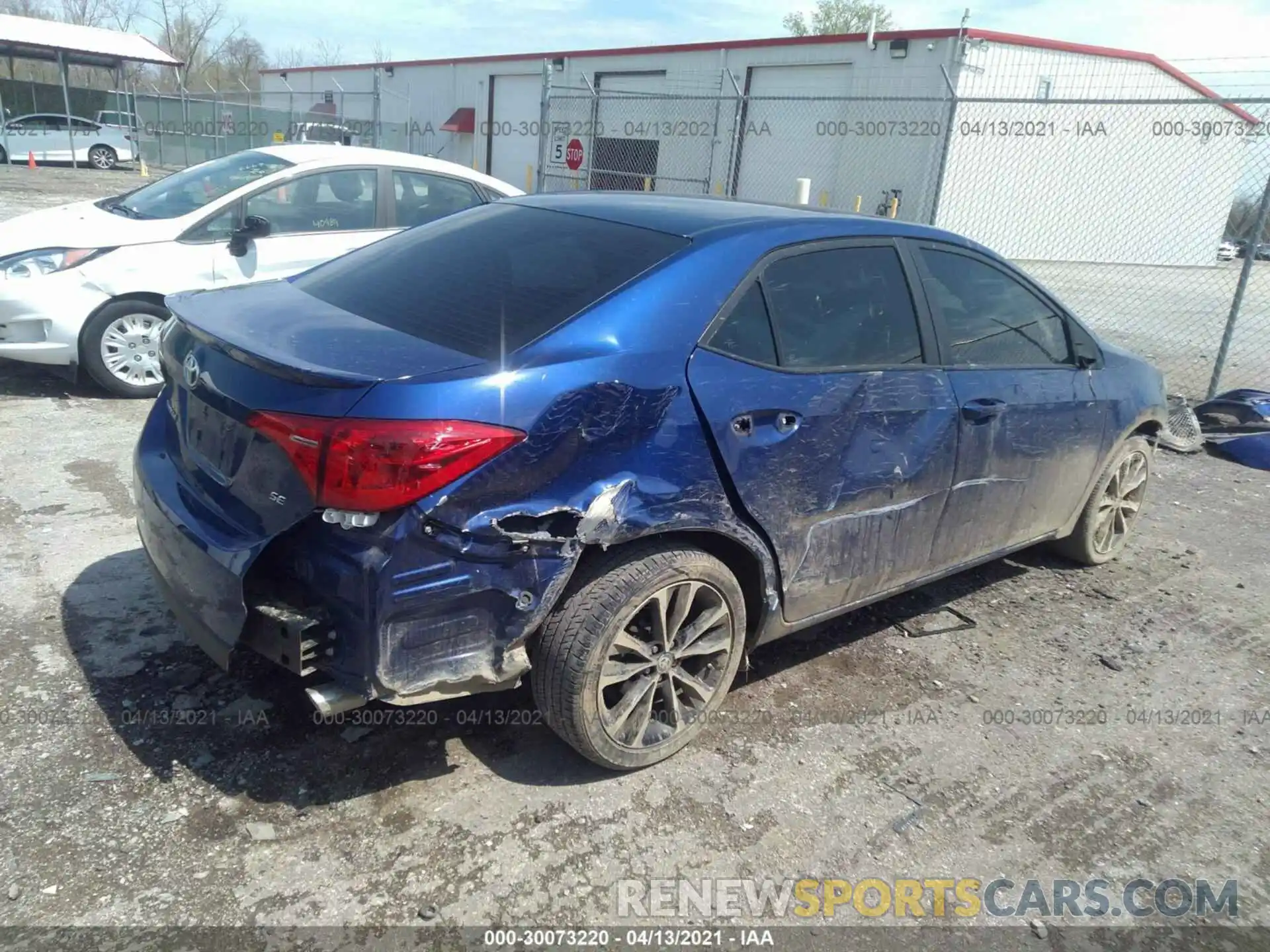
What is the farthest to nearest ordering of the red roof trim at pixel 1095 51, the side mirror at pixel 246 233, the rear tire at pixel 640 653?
the red roof trim at pixel 1095 51 → the side mirror at pixel 246 233 → the rear tire at pixel 640 653

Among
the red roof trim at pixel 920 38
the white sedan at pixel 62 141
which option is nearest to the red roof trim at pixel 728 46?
the red roof trim at pixel 920 38

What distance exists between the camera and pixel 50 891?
7.67 ft

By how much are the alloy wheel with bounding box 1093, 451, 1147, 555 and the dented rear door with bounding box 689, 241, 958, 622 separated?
1.71 meters

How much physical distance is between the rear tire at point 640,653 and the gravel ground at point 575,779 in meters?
0.17

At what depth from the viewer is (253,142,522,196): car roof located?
6891 millimetres

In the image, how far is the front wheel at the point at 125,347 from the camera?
6.07 metres

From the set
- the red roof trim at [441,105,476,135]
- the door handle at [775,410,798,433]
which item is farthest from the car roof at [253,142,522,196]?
the red roof trim at [441,105,476,135]

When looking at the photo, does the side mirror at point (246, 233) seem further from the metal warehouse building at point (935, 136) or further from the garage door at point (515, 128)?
the garage door at point (515, 128)

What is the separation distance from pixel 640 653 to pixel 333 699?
2.99 ft

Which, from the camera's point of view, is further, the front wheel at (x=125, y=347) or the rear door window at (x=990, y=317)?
the front wheel at (x=125, y=347)

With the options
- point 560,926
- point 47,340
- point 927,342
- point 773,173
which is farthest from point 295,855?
point 773,173

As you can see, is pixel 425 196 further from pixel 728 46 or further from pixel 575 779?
pixel 728 46

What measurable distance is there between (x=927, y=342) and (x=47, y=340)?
17.6 feet

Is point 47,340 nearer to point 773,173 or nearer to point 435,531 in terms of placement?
point 435,531
